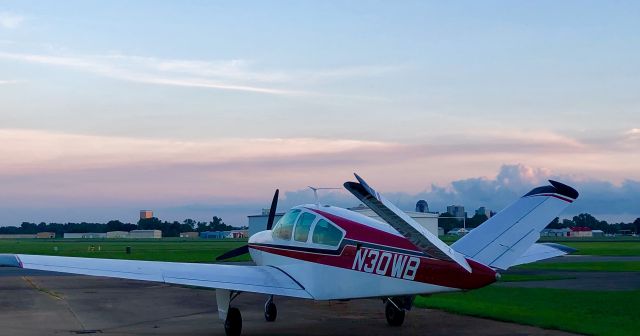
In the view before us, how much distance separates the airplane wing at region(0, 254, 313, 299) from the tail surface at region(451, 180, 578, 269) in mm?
3635

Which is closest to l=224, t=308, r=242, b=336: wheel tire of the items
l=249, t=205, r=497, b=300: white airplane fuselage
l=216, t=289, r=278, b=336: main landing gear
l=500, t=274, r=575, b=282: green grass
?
l=216, t=289, r=278, b=336: main landing gear

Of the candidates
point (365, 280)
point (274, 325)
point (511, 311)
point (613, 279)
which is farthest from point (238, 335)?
point (613, 279)

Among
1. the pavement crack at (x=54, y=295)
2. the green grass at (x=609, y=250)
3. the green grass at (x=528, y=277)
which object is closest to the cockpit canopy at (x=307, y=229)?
the pavement crack at (x=54, y=295)

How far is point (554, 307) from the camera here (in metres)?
19.3

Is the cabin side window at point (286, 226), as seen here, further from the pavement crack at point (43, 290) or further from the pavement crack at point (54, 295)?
the pavement crack at point (43, 290)

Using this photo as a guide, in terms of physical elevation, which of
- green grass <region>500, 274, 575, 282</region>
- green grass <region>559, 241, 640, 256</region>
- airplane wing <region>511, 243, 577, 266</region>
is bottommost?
green grass <region>500, 274, 575, 282</region>

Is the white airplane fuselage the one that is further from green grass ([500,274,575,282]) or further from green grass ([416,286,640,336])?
green grass ([500,274,575,282])

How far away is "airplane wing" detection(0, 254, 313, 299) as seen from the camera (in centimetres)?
1388

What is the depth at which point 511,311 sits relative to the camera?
1838 centimetres

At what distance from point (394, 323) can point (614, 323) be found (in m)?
4.44

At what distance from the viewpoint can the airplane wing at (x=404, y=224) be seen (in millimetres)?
10094

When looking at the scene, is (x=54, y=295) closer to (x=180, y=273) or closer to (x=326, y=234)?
(x=180, y=273)

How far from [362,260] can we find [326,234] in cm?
119

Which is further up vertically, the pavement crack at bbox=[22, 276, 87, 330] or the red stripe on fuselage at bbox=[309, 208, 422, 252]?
the red stripe on fuselage at bbox=[309, 208, 422, 252]
